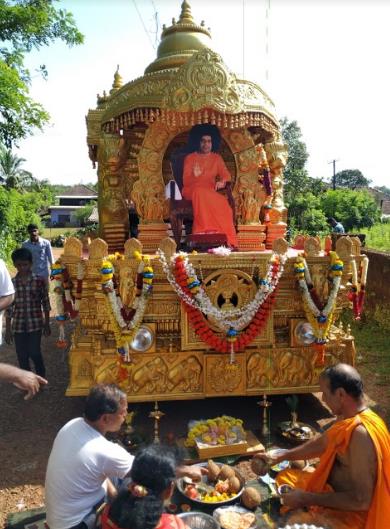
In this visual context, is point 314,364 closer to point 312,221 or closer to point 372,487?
point 372,487

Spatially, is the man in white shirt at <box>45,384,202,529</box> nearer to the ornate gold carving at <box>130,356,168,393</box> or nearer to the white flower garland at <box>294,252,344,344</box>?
the ornate gold carving at <box>130,356,168,393</box>

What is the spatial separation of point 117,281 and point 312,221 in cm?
2234

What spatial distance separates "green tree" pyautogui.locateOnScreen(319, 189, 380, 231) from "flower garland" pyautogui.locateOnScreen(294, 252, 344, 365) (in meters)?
24.7

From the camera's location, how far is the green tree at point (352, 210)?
28.9 meters

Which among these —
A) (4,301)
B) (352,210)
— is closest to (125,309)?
(4,301)

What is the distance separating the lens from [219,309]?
5.20m

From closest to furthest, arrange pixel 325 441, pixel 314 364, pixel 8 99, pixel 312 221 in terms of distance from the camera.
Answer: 1. pixel 325 441
2. pixel 314 364
3. pixel 8 99
4. pixel 312 221

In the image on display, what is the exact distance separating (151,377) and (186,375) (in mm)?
422

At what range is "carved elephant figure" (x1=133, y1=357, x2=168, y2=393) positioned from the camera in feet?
17.2

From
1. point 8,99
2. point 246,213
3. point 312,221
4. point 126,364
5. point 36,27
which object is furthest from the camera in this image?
point 312,221

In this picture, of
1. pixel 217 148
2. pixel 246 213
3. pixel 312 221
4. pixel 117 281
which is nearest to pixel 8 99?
pixel 217 148

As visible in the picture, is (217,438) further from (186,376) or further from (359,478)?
(359,478)

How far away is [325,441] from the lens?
310cm

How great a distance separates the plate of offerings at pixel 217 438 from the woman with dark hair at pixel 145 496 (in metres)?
2.08
